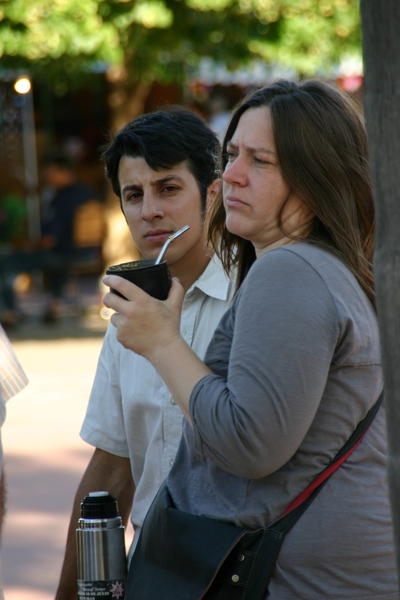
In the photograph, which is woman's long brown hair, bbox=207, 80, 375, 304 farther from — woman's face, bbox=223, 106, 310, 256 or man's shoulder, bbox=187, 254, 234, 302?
man's shoulder, bbox=187, 254, 234, 302

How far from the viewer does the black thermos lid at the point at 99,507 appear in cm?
199

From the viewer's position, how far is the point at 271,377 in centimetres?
152

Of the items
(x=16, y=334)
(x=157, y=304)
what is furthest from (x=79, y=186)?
(x=157, y=304)

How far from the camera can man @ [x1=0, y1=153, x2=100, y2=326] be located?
12148 mm

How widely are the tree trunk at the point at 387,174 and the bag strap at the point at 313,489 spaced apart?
0.42 metres

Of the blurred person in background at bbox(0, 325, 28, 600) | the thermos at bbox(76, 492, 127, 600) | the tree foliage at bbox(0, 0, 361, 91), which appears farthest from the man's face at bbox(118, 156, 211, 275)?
the tree foliage at bbox(0, 0, 361, 91)

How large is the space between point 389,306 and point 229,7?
390 inches

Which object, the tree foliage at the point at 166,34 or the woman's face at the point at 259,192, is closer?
the woman's face at the point at 259,192

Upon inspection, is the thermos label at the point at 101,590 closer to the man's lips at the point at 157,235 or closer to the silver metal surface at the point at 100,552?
the silver metal surface at the point at 100,552

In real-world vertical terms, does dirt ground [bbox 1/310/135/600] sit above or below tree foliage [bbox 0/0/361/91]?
below

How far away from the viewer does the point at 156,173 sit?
8.55 ft

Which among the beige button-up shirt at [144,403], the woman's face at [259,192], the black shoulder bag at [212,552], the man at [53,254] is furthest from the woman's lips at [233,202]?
the man at [53,254]

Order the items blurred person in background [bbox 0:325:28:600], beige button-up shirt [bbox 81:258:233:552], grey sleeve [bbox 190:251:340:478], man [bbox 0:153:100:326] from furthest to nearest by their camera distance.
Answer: man [bbox 0:153:100:326], beige button-up shirt [bbox 81:258:233:552], blurred person in background [bbox 0:325:28:600], grey sleeve [bbox 190:251:340:478]

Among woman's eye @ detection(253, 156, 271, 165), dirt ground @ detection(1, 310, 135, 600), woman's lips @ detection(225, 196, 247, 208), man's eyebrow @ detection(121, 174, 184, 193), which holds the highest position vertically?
woman's eye @ detection(253, 156, 271, 165)
